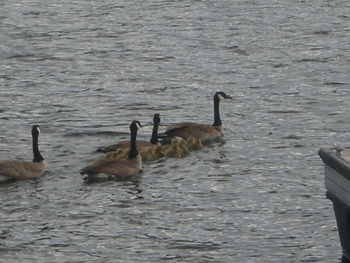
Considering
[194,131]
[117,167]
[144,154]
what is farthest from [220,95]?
[117,167]

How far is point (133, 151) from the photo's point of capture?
2569 centimetres

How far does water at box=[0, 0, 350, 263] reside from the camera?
21.8 meters

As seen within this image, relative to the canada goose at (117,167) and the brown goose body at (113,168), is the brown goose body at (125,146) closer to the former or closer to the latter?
the canada goose at (117,167)

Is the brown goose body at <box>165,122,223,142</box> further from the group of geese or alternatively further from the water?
the water

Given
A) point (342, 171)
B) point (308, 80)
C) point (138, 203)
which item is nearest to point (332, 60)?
point (308, 80)

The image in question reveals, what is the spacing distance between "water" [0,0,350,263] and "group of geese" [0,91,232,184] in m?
0.22

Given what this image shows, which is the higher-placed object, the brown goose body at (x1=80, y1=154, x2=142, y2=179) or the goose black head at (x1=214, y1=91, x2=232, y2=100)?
the goose black head at (x1=214, y1=91, x2=232, y2=100)

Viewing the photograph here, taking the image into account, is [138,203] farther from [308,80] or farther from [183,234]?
[308,80]

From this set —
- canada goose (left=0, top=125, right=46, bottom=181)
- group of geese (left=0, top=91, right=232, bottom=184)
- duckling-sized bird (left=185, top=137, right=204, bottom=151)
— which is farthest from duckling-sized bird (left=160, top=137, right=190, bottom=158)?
canada goose (left=0, top=125, right=46, bottom=181)

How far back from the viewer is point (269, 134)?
28.3 metres

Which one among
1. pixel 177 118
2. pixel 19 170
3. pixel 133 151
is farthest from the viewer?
pixel 177 118

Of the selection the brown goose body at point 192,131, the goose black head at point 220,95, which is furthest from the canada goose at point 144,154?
the goose black head at point 220,95

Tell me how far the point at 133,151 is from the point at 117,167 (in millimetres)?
650

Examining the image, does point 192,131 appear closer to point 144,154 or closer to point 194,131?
point 194,131
